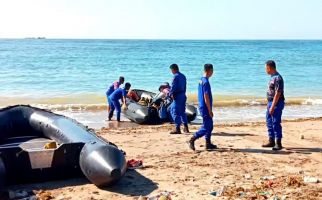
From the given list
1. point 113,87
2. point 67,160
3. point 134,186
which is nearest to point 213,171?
point 134,186

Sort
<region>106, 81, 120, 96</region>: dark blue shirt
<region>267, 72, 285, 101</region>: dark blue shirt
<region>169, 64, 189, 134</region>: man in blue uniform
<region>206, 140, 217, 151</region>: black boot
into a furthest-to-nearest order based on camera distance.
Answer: <region>106, 81, 120, 96</region>: dark blue shirt, <region>169, 64, 189, 134</region>: man in blue uniform, <region>206, 140, 217, 151</region>: black boot, <region>267, 72, 285, 101</region>: dark blue shirt

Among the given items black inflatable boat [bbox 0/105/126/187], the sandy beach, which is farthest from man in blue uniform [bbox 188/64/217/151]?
black inflatable boat [bbox 0/105/126/187]

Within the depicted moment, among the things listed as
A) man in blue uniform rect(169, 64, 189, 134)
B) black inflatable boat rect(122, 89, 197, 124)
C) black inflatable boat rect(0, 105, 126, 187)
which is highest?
man in blue uniform rect(169, 64, 189, 134)

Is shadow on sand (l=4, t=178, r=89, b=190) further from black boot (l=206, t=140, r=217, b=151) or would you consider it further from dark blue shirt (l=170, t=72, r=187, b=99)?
dark blue shirt (l=170, t=72, r=187, b=99)

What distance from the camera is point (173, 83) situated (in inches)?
392

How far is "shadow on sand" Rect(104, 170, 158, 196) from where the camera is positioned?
616 centimetres

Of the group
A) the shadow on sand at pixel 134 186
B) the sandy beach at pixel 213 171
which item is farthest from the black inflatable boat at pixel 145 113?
the shadow on sand at pixel 134 186

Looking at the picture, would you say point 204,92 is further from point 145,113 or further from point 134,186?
point 145,113

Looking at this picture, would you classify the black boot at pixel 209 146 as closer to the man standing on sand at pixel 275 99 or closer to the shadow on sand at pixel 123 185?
the man standing on sand at pixel 275 99

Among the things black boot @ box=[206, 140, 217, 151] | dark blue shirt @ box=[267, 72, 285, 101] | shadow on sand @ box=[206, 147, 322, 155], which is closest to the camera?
dark blue shirt @ box=[267, 72, 285, 101]

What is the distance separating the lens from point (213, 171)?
710 centimetres

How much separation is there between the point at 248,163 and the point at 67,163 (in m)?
2.84

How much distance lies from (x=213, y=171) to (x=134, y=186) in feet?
4.39

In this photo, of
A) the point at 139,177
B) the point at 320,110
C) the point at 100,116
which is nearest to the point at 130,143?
the point at 139,177
